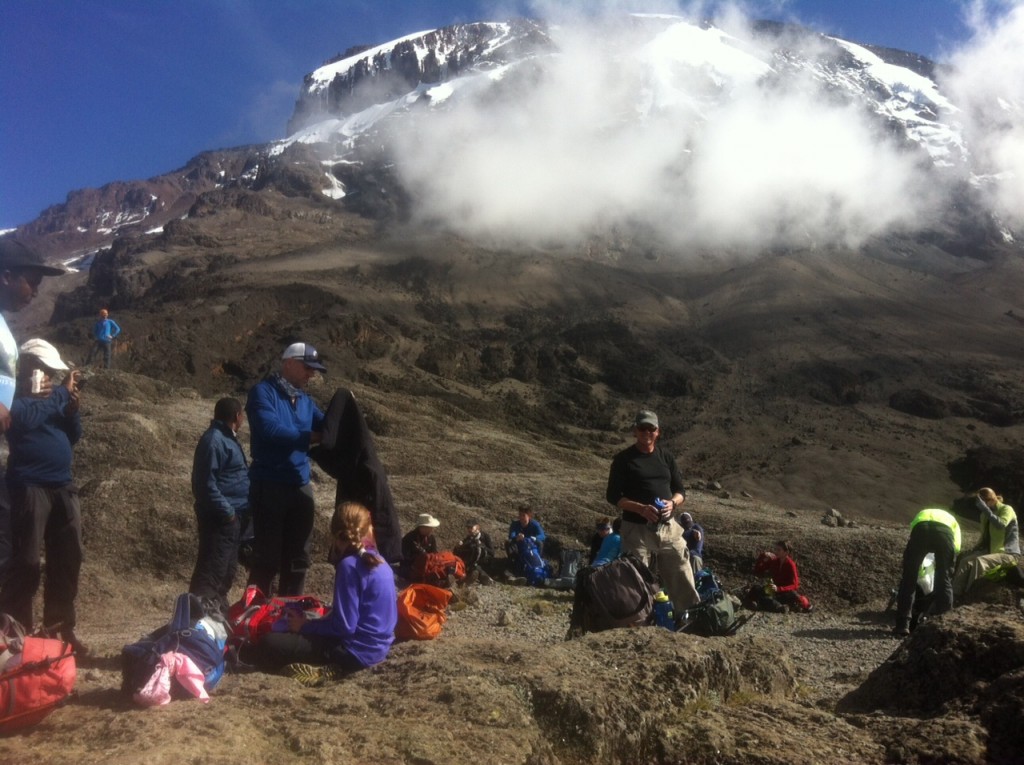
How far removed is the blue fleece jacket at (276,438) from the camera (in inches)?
198

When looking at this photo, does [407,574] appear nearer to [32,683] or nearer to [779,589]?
[779,589]

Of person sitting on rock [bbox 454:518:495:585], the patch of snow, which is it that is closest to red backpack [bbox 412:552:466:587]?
person sitting on rock [bbox 454:518:495:585]

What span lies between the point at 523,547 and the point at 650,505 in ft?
21.2

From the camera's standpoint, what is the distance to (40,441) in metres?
4.68

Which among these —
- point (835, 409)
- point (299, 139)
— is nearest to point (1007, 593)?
point (835, 409)

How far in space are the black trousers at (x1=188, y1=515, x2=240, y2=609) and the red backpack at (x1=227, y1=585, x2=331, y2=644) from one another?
0.35 m

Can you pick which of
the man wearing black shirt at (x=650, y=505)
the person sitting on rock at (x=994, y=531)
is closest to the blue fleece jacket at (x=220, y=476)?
the man wearing black shirt at (x=650, y=505)

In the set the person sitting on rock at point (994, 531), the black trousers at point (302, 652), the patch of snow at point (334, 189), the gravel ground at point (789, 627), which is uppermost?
the patch of snow at point (334, 189)

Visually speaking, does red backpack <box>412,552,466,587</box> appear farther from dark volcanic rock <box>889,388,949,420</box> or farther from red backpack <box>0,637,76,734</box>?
dark volcanic rock <box>889,388,949,420</box>

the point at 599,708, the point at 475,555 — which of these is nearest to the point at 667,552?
the point at 599,708

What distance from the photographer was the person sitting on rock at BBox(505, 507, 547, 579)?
38.3 ft

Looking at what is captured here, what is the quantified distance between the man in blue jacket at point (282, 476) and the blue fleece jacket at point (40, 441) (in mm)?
1061

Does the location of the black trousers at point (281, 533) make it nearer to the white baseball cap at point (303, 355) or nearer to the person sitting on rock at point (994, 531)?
the white baseball cap at point (303, 355)

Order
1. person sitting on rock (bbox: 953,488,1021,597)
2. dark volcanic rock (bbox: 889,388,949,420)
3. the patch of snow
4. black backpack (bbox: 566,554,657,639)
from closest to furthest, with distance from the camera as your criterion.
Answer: black backpack (bbox: 566,554,657,639)
person sitting on rock (bbox: 953,488,1021,597)
dark volcanic rock (bbox: 889,388,949,420)
the patch of snow
